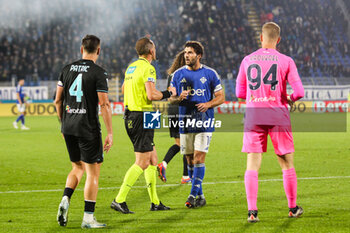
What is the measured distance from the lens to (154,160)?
7.23 meters

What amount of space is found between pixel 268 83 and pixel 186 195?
9.18 feet

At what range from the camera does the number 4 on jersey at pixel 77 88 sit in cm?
599

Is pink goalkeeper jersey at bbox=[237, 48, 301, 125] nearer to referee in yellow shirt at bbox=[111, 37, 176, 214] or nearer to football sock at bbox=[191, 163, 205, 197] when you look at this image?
referee in yellow shirt at bbox=[111, 37, 176, 214]

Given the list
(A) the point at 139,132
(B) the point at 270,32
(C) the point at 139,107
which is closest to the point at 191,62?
(C) the point at 139,107

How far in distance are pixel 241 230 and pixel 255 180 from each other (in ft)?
2.08

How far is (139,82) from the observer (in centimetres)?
686

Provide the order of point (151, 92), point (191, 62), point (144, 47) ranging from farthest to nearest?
point (191, 62) → point (144, 47) → point (151, 92)

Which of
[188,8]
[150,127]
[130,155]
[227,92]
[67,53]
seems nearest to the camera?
[150,127]

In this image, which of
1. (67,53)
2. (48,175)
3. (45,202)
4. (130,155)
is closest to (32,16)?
(67,53)

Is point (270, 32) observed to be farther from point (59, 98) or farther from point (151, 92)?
point (59, 98)

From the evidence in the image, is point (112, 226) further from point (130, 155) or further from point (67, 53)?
point (67, 53)

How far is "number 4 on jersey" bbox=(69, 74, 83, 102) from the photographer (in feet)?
19.7

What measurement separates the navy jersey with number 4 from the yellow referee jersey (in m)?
0.89

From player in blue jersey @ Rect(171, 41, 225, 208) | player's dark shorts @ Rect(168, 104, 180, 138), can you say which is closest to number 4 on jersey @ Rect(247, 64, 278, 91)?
player in blue jersey @ Rect(171, 41, 225, 208)
